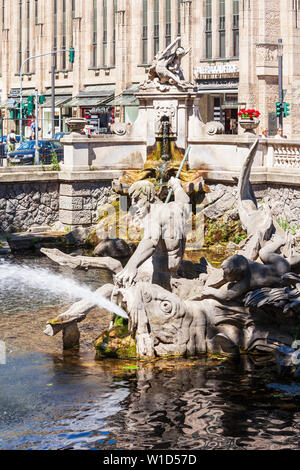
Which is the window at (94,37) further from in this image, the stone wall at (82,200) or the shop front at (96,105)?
the stone wall at (82,200)

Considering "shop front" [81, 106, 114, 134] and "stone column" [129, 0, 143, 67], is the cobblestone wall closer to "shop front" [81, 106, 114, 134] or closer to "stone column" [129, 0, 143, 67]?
"shop front" [81, 106, 114, 134]

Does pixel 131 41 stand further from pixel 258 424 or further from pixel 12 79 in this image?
pixel 258 424

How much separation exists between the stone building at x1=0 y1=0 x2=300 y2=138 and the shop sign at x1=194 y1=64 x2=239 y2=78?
6 centimetres

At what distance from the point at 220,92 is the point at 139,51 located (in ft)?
30.3

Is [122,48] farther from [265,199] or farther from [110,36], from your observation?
[265,199]

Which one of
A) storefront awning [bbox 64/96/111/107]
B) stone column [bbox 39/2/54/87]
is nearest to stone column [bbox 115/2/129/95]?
storefront awning [bbox 64/96/111/107]

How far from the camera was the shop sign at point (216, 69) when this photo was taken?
59000 millimetres

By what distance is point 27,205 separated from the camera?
30.7 meters

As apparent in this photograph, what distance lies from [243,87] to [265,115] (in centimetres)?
213

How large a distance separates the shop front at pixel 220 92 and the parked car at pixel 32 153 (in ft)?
63.0

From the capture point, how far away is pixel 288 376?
1470cm
